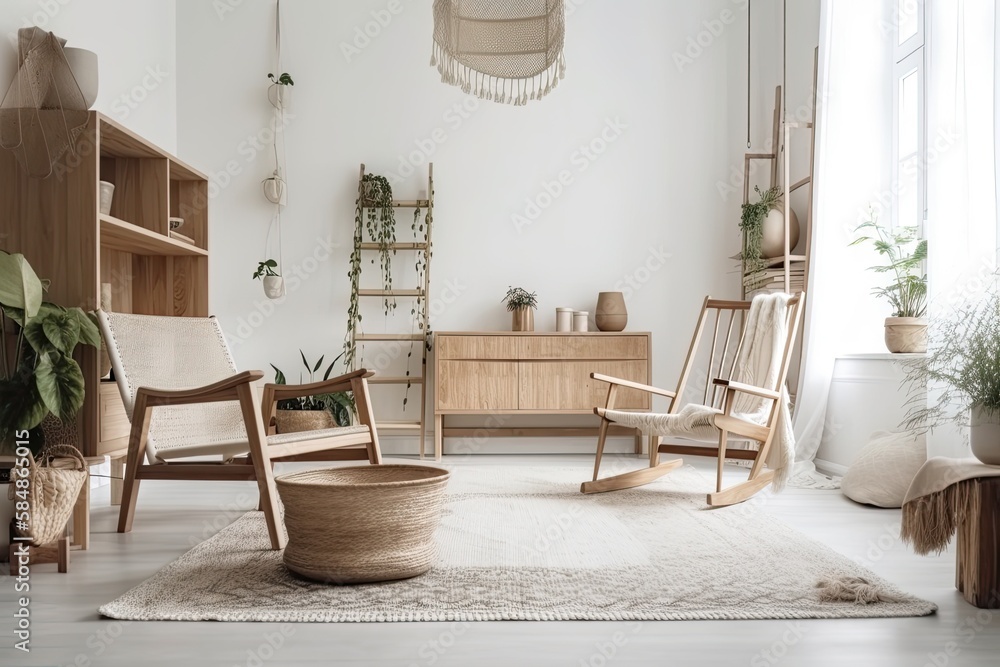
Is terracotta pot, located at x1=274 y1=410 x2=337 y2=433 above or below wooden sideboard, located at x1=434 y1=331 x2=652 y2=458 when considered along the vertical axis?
below

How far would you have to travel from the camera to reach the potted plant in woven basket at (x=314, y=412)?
4445 millimetres

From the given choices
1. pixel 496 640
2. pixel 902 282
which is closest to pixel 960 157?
pixel 902 282

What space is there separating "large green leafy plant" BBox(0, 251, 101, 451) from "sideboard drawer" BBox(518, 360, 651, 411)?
105 inches

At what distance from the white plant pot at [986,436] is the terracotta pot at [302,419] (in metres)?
3.27

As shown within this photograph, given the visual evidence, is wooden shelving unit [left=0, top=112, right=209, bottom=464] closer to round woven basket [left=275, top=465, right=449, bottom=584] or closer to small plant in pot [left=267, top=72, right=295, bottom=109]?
round woven basket [left=275, top=465, right=449, bottom=584]

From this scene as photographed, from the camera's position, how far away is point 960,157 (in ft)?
8.89

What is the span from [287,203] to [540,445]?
7.47 feet

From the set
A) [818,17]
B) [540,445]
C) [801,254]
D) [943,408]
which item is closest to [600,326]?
[540,445]

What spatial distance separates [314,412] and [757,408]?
2.39m

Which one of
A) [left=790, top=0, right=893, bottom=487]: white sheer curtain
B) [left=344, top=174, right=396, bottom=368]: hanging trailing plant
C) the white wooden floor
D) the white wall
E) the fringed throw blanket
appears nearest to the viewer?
the white wooden floor

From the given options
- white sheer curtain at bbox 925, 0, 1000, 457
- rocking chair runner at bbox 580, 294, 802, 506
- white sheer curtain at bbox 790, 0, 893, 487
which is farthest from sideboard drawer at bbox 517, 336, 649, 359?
white sheer curtain at bbox 925, 0, 1000, 457

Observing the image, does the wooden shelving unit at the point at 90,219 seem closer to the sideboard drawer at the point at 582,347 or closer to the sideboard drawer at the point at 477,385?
the sideboard drawer at the point at 477,385

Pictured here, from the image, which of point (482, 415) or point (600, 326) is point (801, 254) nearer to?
point (600, 326)

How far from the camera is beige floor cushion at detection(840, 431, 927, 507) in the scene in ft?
10.6
